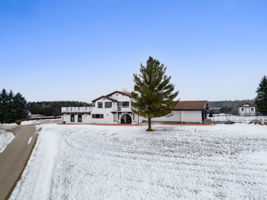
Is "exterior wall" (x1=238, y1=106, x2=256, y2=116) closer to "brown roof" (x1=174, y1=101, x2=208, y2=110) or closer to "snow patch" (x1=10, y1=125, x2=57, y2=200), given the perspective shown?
"brown roof" (x1=174, y1=101, x2=208, y2=110)

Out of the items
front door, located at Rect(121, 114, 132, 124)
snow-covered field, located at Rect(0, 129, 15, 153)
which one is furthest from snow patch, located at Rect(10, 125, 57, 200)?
front door, located at Rect(121, 114, 132, 124)

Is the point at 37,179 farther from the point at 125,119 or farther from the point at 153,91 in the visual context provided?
the point at 125,119

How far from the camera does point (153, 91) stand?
18.6 metres

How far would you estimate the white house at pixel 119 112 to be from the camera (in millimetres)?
26766

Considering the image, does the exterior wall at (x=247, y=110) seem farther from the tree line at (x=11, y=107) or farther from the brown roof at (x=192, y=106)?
the tree line at (x=11, y=107)

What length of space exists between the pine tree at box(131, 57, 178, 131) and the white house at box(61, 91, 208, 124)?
8.65m

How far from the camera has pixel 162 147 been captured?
1220 centimetres

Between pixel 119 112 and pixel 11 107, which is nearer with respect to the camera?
pixel 119 112

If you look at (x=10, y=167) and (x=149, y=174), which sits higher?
(x=149, y=174)


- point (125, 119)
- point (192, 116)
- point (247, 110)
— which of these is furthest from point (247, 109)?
point (125, 119)

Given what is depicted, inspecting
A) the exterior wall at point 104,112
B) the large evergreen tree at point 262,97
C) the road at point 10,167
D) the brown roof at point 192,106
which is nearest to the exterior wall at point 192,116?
the brown roof at point 192,106

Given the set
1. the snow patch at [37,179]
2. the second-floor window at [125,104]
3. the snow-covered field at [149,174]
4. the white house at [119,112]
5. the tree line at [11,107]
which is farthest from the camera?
the tree line at [11,107]

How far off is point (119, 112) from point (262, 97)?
37.6 metres

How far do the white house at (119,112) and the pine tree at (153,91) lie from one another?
8.65m
